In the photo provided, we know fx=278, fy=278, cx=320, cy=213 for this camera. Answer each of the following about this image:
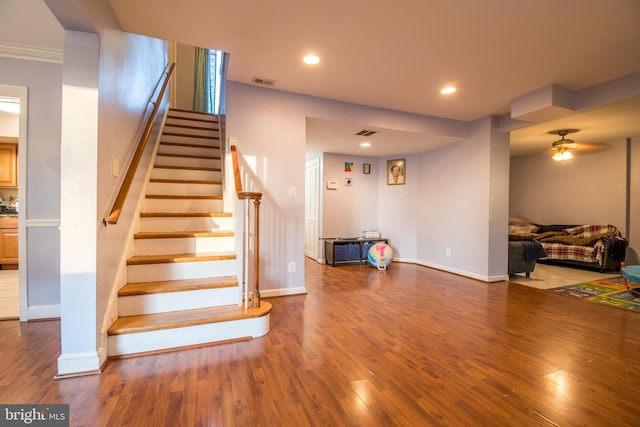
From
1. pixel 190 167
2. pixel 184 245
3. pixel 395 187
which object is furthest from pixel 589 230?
pixel 190 167

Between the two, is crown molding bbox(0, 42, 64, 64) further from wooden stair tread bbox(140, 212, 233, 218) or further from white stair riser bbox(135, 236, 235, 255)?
white stair riser bbox(135, 236, 235, 255)

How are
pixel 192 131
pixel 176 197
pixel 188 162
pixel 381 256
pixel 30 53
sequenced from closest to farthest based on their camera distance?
1. pixel 30 53
2. pixel 176 197
3. pixel 188 162
4. pixel 192 131
5. pixel 381 256

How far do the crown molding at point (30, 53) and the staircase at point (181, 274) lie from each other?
1.29 meters

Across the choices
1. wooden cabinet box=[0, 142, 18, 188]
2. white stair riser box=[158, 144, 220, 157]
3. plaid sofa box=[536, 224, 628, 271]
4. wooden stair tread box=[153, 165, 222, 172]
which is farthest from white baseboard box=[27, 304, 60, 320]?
plaid sofa box=[536, 224, 628, 271]

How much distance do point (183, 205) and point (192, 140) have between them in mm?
1500

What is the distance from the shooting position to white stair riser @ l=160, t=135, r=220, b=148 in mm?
3996

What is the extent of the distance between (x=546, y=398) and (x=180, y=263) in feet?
8.78

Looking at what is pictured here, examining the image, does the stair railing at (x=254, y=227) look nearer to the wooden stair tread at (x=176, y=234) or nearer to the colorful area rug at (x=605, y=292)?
the wooden stair tread at (x=176, y=234)

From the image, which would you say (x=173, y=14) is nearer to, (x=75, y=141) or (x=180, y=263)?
(x=75, y=141)

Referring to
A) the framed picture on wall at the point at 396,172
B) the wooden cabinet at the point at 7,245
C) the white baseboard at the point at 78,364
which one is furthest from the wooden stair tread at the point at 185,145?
the framed picture on wall at the point at 396,172

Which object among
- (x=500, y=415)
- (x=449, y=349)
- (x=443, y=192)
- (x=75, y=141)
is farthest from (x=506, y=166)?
(x=75, y=141)

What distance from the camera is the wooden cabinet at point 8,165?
184 inches

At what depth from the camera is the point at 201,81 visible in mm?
6648

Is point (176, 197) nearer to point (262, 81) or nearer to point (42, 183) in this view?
point (42, 183)
